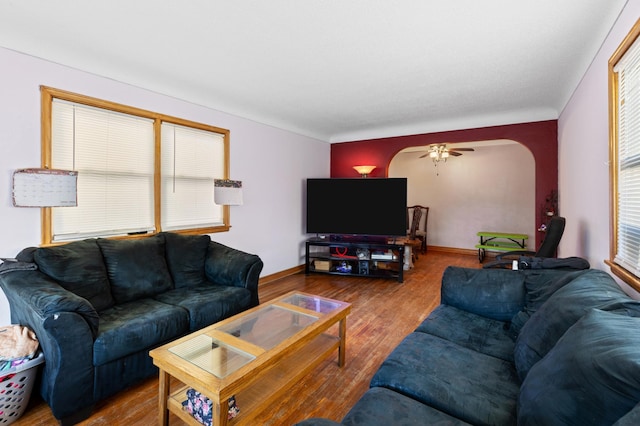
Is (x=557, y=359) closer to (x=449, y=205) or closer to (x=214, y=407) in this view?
(x=214, y=407)

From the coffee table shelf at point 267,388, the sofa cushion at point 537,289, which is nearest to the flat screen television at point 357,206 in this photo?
the sofa cushion at point 537,289

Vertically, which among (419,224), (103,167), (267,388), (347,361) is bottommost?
(347,361)

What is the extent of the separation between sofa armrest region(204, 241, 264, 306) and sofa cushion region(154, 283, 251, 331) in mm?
72

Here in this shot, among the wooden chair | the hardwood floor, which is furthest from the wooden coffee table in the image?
the wooden chair

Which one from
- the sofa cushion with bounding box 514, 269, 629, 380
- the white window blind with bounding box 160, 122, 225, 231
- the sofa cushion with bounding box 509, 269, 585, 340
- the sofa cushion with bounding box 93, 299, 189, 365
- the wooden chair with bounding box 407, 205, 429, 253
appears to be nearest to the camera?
the sofa cushion with bounding box 514, 269, 629, 380

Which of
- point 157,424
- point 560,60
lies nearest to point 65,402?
point 157,424

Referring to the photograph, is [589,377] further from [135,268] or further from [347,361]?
[135,268]

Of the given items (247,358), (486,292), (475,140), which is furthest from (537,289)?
(475,140)

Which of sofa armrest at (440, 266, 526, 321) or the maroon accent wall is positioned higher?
the maroon accent wall

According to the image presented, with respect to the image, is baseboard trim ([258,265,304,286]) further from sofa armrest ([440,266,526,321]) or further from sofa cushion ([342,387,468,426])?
sofa cushion ([342,387,468,426])

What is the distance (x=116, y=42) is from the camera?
7.82 ft

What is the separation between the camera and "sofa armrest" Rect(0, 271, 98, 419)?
5.52 feet

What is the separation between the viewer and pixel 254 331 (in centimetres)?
208

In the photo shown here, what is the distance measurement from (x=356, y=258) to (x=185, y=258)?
274 centimetres
